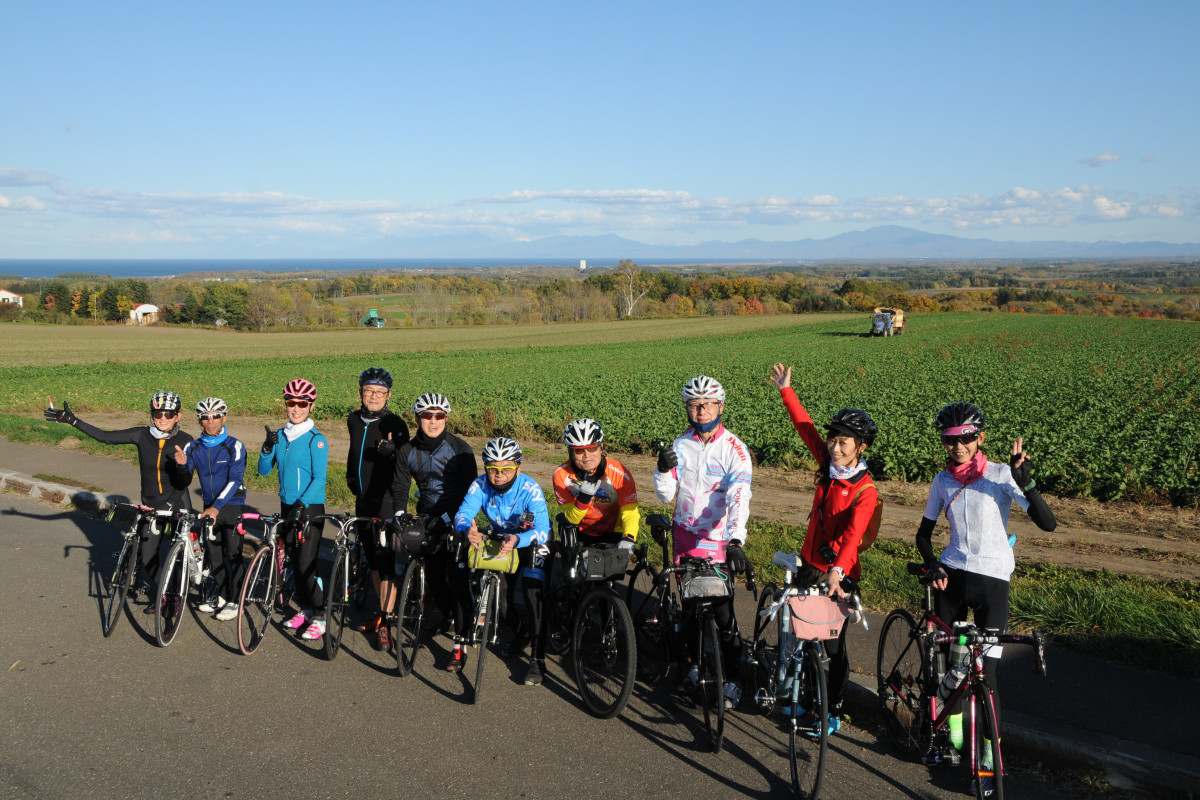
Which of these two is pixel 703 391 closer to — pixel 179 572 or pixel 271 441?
pixel 271 441

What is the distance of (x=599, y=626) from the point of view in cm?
523

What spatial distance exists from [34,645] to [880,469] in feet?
38.2

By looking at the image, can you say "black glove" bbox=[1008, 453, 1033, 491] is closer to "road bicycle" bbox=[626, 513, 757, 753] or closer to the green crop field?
"road bicycle" bbox=[626, 513, 757, 753]

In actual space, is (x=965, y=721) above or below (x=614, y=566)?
below

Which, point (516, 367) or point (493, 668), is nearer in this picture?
point (493, 668)

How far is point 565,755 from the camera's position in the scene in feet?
15.0

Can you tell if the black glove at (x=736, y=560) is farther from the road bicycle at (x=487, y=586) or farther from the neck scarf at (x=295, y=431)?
the neck scarf at (x=295, y=431)

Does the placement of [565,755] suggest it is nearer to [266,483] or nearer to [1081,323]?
[266,483]

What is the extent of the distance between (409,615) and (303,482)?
1.50 m

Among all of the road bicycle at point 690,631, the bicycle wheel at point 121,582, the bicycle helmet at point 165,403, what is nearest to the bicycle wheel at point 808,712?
the road bicycle at point 690,631

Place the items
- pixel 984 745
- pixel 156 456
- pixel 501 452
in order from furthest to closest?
pixel 156 456, pixel 501 452, pixel 984 745

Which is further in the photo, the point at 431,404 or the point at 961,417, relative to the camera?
the point at 431,404

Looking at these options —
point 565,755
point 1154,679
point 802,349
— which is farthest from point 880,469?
point 802,349

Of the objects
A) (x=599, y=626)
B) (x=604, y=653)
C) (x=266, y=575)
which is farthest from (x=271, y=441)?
(x=604, y=653)
